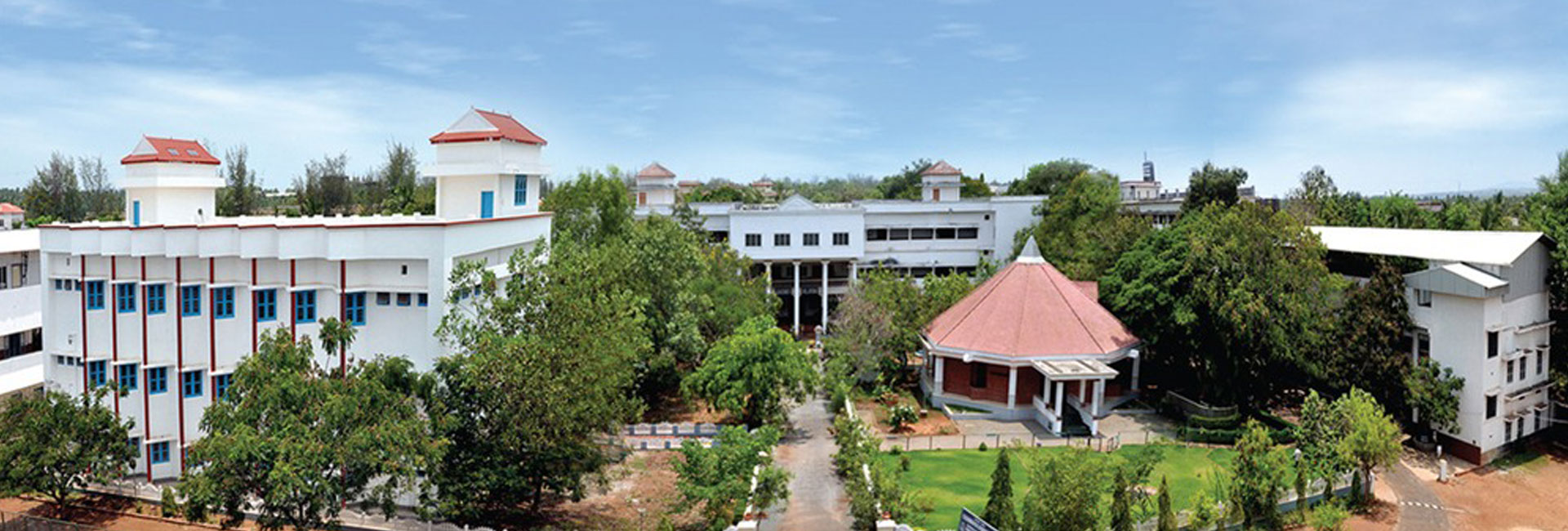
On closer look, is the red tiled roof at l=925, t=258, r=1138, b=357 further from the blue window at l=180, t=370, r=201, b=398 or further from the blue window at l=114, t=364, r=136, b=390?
the blue window at l=114, t=364, r=136, b=390

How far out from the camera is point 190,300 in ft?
80.3

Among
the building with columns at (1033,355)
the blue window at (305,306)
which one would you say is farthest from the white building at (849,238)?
the blue window at (305,306)

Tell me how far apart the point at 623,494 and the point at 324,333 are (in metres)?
8.45

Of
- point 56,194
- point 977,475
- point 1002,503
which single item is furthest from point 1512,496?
point 56,194

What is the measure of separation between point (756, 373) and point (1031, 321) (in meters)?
11.0

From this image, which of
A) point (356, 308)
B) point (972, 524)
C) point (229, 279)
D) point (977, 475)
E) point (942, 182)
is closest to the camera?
point (972, 524)

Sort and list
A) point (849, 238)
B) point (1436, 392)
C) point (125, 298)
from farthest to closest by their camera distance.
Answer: point (849, 238) < point (1436, 392) < point (125, 298)

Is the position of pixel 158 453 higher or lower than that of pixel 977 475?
higher

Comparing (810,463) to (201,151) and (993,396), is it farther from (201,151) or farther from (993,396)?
(201,151)

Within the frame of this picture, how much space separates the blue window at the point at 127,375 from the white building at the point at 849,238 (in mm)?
26514

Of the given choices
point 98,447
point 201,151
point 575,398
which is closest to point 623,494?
point 575,398

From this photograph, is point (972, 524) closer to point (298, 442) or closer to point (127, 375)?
point (298, 442)

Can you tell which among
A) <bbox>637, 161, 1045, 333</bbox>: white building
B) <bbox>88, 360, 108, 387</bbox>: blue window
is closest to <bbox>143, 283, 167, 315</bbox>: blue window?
<bbox>88, 360, 108, 387</bbox>: blue window

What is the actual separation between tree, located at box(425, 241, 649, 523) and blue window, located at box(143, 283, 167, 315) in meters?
8.21
